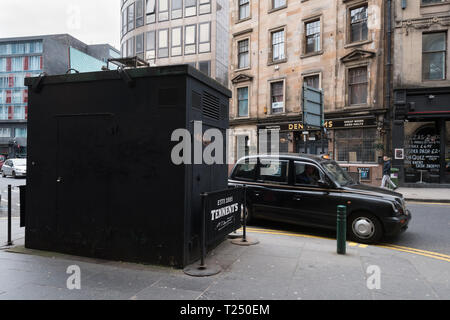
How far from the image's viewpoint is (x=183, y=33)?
31.6 meters

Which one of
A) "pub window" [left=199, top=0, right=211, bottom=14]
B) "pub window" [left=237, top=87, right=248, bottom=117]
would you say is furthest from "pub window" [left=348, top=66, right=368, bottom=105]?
"pub window" [left=199, top=0, right=211, bottom=14]

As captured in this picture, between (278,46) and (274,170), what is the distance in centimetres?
1740

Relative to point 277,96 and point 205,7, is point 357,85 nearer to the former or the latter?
point 277,96

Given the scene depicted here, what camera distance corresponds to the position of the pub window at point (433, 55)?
681 inches

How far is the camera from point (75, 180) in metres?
5.21

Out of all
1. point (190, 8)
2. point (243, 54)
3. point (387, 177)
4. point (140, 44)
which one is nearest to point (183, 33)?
point (190, 8)

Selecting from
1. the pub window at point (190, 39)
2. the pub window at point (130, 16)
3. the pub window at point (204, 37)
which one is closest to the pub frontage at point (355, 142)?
the pub window at point (204, 37)

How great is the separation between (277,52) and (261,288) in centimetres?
2137

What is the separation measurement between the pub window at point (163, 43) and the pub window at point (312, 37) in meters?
15.7

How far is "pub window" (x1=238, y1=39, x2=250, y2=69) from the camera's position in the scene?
24.7 m

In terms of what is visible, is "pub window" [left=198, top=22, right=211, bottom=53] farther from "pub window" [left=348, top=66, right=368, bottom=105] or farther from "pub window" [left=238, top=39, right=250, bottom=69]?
"pub window" [left=348, top=66, right=368, bottom=105]

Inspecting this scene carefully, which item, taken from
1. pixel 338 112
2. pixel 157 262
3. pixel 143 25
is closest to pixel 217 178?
pixel 157 262

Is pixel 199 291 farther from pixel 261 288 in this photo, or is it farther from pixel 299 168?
pixel 299 168

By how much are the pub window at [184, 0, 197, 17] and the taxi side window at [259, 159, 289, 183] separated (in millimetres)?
27790
